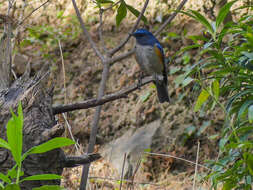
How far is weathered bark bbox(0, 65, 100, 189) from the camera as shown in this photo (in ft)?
6.34

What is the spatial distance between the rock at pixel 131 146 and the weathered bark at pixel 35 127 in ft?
8.27

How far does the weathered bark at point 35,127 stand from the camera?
6.34ft

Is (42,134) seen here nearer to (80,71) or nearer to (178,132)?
(178,132)

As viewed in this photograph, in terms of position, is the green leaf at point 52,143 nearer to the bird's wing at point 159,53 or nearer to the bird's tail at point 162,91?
the bird's tail at point 162,91

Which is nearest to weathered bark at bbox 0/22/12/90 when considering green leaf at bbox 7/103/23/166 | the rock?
green leaf at bbox 7/103/23/166

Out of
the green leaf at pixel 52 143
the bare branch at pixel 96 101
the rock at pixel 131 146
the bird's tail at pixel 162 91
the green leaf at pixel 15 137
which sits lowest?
the rock at pixel 131 146

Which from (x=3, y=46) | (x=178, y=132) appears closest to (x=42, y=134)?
(x=3, y=46)

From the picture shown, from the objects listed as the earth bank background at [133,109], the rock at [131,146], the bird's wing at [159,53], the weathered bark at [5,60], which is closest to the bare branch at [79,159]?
the weathered bark at [5,60]

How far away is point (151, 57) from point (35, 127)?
2.29m

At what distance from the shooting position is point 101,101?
2160mm

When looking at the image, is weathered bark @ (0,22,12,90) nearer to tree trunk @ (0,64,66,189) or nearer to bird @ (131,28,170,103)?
tree trunk @ (0,64,66,189)

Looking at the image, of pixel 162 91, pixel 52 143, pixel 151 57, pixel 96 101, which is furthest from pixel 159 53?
pixel 52 143

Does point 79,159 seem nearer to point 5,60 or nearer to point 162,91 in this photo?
point 5,60

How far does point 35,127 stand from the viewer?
201cm
